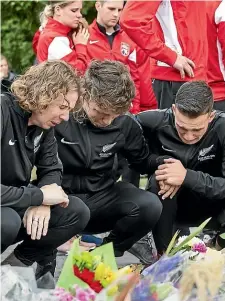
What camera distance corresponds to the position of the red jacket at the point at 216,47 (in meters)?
5.52

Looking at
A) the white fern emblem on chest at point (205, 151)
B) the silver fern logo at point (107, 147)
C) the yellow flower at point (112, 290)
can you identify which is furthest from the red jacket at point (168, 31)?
the yellow flower at point (112, 290)

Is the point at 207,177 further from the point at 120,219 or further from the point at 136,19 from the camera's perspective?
the point at 136,19

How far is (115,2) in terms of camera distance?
587 centimetres

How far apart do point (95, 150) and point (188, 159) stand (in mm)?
590

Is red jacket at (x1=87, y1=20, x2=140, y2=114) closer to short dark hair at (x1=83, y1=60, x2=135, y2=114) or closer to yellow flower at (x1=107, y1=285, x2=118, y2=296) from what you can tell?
short dark hair at (x1=83, y1=60, x2=135, y2=114)

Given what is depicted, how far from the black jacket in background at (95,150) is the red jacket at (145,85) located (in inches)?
53.1

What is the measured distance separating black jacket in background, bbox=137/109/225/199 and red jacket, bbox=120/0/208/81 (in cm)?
71

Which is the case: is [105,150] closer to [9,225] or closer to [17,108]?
[17,108]

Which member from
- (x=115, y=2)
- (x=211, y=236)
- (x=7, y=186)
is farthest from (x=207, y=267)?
(x=115, y=2)

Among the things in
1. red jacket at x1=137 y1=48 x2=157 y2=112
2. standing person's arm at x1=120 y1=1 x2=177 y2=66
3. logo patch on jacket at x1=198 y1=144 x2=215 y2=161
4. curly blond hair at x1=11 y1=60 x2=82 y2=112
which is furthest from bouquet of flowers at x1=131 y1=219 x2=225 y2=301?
red jacket at x1=137 y1=48 x2=157 y2=112

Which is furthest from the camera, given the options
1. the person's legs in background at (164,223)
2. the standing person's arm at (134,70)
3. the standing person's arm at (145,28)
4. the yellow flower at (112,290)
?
the standing person's arm at (134,70)

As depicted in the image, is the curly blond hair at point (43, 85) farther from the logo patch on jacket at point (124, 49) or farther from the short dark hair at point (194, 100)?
the logo patch on jacket at point (124, 49)

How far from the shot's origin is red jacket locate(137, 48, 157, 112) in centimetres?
595

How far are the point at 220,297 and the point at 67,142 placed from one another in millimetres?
1585
